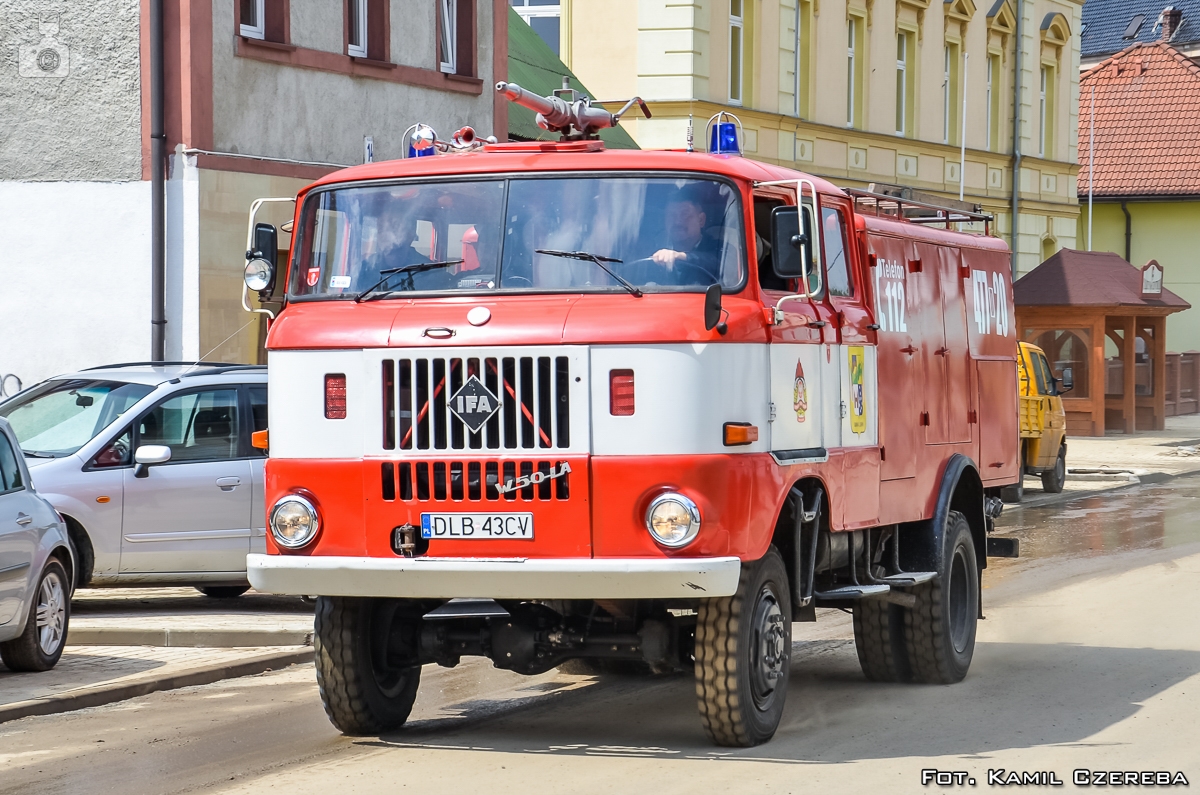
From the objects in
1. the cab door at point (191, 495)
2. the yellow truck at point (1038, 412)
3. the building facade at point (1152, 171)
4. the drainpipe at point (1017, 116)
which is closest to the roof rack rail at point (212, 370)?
the cab door at point (191, 495)

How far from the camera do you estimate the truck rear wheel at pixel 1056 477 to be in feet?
83.7

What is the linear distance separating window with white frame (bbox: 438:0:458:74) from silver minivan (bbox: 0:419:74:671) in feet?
41.5

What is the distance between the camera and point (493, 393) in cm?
791

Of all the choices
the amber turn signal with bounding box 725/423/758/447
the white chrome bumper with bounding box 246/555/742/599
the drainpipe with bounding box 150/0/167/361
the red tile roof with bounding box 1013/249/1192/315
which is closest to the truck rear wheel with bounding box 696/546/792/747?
the white chrome bumper with bounding box 246/555/742/599

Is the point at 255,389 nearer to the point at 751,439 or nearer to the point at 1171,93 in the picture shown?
the point at 751,439

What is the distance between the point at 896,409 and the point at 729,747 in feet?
8.00

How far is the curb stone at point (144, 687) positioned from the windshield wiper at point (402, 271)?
2901 millimetres

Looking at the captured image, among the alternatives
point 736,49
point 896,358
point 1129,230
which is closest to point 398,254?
point 896,358

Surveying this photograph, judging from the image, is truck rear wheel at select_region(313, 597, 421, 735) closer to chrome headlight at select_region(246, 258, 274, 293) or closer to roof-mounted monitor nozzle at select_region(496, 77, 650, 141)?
chrome headlight at select_region(246, 258, 274, 293)

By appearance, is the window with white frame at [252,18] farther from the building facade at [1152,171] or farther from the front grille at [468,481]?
the building facade at [1152,171]

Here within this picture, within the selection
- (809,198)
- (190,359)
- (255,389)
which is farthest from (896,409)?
(190,359)

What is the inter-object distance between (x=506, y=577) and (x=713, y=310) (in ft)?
4.53

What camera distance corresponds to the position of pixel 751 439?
7930mm

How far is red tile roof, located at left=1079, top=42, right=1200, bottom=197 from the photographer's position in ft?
175
